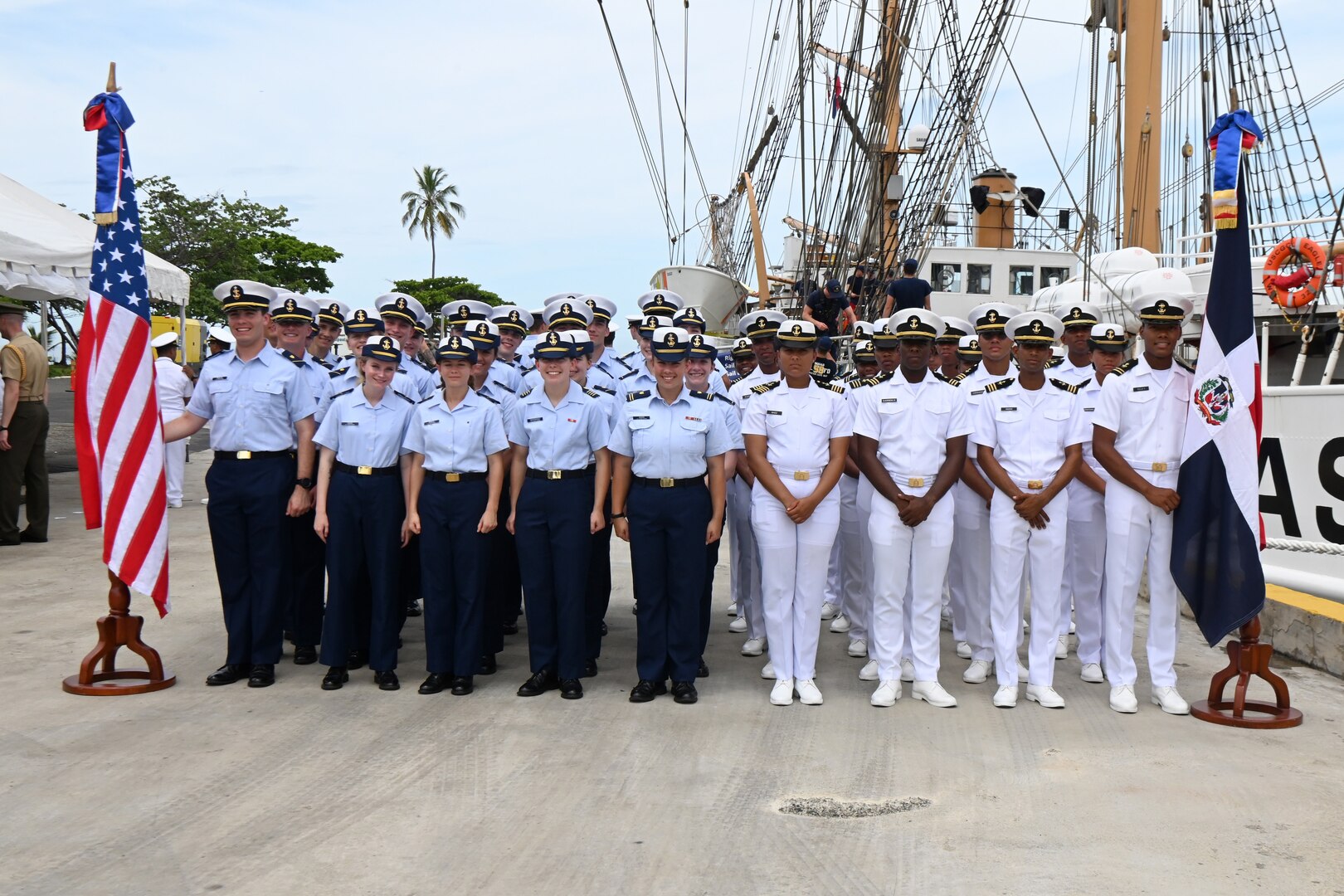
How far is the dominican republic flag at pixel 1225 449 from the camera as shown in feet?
18.5

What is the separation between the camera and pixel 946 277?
1998 cm

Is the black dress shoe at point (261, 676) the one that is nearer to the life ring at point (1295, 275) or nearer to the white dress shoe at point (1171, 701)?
the white dress shoe at point (1171, 701)

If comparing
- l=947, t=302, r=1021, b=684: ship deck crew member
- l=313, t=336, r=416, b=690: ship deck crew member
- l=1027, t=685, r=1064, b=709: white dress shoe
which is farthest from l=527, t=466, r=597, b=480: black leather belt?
l=1027, t=685, r=1064, b=709: white dress shoe

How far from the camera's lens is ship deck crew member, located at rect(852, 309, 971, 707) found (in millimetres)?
6055

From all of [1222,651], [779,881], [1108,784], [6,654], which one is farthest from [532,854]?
[1222,651]

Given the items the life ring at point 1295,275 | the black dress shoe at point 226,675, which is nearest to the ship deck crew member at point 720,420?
the black dress shoe at point 226,675

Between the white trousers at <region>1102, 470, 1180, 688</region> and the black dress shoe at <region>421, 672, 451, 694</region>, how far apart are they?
3.42 m

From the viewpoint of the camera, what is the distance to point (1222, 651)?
288 inches

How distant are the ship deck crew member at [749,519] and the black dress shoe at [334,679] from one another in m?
2.37

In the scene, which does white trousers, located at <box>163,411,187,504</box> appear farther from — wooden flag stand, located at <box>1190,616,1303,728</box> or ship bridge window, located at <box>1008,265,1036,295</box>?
ship bridge window, located at <box>1008,265,1036,295</box>

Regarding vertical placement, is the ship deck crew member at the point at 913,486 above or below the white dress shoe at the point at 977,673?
above

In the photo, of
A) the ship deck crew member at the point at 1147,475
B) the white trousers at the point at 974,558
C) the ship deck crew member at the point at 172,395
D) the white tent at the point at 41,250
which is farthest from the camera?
the ship deck crew member at the point at 172,395

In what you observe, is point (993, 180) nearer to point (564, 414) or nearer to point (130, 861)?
point (564, 414)

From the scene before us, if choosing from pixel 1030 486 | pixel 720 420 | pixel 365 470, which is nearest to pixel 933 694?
pixel 1030 486
